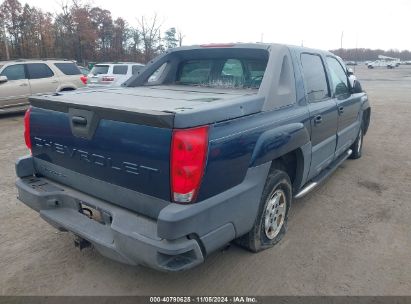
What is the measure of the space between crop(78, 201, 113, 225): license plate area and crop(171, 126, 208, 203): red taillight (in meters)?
0.65

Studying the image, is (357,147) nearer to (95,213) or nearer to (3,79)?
(95,213)

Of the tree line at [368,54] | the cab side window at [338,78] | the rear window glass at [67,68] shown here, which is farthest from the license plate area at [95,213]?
the tree line at [368,54]

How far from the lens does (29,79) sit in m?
10.4

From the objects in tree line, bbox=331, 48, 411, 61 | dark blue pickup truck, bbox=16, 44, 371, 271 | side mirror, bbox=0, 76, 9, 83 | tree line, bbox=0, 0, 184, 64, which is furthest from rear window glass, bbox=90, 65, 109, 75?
tree line, bbox=331, 48, 411, 61

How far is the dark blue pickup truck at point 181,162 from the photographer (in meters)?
2.19

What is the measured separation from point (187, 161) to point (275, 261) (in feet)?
4.95

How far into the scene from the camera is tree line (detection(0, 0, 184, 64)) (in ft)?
141

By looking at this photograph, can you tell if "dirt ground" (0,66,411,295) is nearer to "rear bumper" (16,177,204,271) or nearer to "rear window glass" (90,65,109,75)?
"rear bumper" (16,177,204,271)

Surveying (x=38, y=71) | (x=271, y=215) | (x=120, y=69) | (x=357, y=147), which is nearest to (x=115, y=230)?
(x=271, y=215)

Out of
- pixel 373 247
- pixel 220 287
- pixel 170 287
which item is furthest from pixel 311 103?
pixel 170 287

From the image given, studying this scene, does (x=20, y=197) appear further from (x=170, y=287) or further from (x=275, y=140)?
(x=275, y=140)

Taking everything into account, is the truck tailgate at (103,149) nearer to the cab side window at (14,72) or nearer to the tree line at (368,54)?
the cab side window at (14,72)

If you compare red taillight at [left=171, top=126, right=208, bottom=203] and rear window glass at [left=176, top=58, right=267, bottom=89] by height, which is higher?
rear window glass at [left=176, top=58, right=267, bottom=89]

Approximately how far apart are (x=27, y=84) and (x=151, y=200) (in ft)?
31.9
